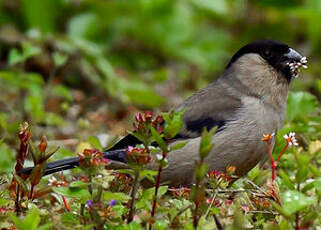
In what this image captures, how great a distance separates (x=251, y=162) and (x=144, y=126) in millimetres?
1616

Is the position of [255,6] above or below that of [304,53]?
above

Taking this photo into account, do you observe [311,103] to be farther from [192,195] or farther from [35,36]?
[35,36]

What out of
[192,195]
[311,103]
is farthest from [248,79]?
[192,195]

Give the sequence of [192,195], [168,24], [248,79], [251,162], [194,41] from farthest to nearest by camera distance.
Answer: [194,41] → [168,24] → [248,79] → [251,162] → [192,195]

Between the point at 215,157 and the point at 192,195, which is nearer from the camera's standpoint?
the point at 192,195

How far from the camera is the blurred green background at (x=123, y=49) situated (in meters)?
6.71

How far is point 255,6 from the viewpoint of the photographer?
Result: 9125mm

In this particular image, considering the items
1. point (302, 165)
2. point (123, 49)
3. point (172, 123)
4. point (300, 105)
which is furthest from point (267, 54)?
point (123, 49)

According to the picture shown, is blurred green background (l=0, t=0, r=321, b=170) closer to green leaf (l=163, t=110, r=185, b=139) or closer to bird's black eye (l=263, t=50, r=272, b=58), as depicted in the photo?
bird's black eye (l=263, t=50, r=272, b=58)

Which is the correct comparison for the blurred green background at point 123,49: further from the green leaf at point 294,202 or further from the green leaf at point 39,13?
the green leaf at point 294,202

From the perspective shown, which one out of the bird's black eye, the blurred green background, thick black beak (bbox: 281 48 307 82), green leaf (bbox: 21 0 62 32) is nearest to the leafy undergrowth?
thick black beak (bbox: 281 48 307 82)

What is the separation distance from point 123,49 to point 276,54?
4.07 metres

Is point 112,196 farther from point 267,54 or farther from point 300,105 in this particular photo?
point 300,105

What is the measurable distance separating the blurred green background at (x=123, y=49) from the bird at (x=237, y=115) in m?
1.56
